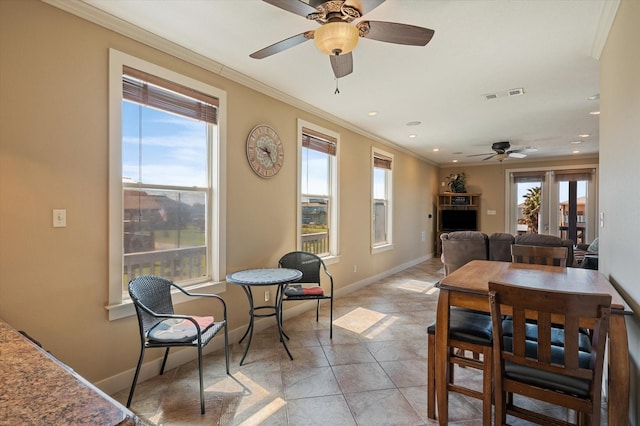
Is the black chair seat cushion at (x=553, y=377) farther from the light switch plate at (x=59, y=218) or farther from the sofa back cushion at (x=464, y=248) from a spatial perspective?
the sofa back cushion at (x=464, y=248)

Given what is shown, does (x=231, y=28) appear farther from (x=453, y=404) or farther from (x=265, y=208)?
(x=453, y=404)

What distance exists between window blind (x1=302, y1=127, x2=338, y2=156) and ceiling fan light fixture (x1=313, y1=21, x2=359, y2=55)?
7.06 feet

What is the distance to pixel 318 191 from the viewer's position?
4.39 meters

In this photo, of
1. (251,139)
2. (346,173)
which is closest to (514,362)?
(251,139)

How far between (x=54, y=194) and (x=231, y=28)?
5.40 ft

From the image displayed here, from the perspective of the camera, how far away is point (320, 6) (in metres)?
1.72

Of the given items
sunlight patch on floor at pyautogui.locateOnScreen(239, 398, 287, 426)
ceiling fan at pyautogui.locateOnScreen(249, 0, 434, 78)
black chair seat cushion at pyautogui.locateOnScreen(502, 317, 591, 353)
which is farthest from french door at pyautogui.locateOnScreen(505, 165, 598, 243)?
sunlight patch on floor at pyautogui.locateOnScreen(239, 398, 287, 426)

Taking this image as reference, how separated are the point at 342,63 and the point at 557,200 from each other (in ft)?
25.6

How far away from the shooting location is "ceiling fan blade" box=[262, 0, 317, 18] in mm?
1634

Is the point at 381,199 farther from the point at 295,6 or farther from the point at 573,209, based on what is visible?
the point at 573,209

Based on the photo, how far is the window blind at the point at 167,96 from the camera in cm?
235

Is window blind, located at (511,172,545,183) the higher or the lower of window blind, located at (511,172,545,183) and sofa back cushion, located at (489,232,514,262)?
the higher

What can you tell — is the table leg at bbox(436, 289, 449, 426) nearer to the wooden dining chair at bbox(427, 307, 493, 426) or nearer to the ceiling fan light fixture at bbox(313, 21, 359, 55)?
the wooden dining chair at bbox(427, 307, 493, 426)

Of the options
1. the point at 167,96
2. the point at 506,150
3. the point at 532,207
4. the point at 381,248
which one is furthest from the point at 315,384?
the point at 532,207
